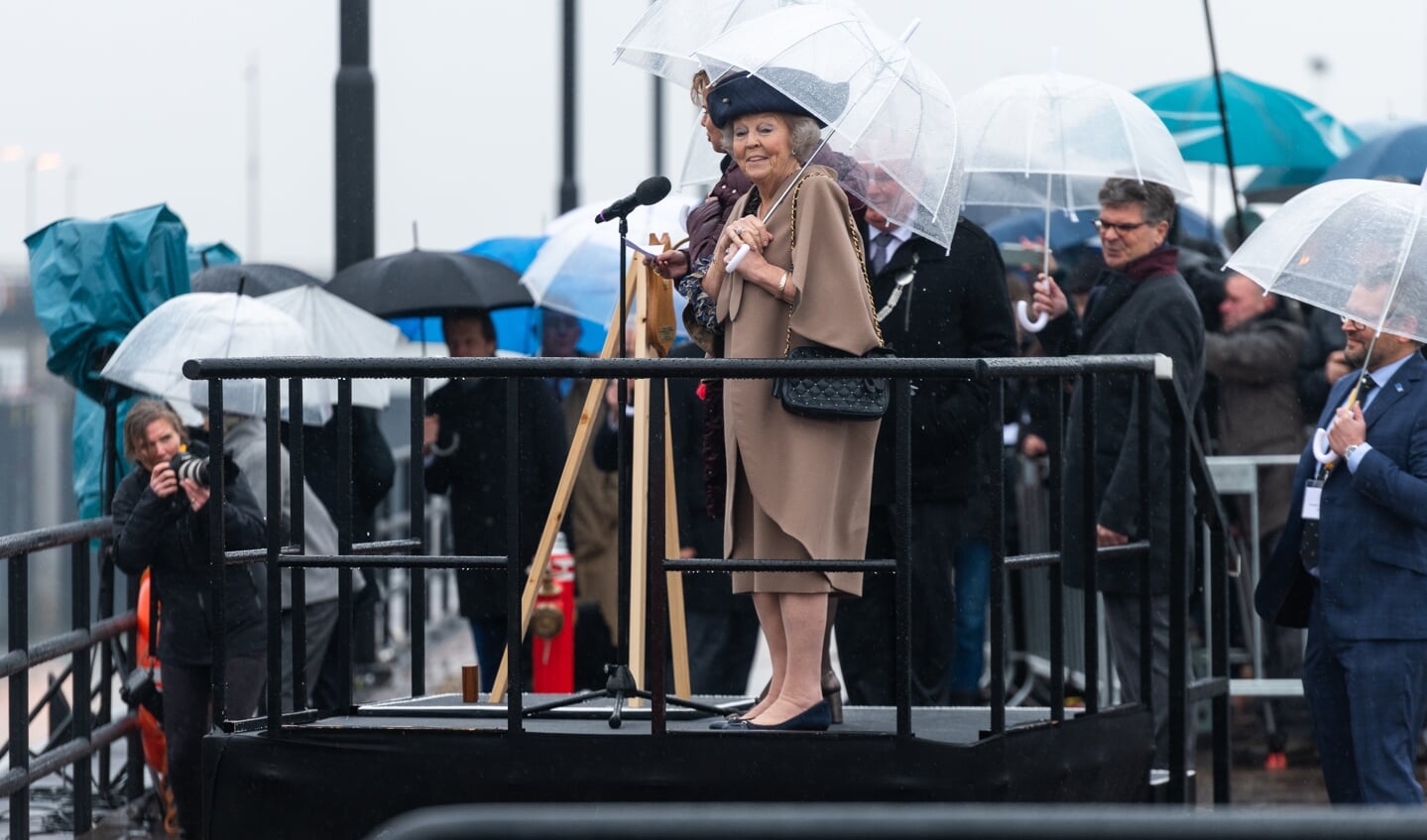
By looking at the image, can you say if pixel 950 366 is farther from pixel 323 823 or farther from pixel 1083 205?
pixel 1083 205

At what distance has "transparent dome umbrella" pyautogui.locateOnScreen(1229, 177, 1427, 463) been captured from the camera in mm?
5742

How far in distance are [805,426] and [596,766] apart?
Answer: 1034 mm

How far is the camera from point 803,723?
17.1 ft

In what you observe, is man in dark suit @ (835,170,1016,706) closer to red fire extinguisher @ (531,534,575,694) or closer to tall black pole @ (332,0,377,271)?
red fire extinguisher @ (531,534,575,694)

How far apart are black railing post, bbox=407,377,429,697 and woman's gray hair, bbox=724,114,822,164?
4.00 ft

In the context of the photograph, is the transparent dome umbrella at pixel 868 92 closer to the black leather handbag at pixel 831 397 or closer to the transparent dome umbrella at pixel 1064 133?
the black leather handbag at pixel 831 397

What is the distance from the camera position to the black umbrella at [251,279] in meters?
8.76

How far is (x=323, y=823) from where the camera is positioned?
5.28 m

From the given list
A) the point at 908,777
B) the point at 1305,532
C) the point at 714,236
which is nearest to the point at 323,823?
the point at 908,777

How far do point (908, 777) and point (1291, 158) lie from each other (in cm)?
749

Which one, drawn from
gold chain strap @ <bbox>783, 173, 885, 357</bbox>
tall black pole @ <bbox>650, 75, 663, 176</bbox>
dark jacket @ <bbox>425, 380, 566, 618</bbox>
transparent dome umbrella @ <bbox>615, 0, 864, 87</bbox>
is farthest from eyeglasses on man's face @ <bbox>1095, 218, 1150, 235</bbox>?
tall black pole @ <bbox>650, 75, 663, 176</bbox>

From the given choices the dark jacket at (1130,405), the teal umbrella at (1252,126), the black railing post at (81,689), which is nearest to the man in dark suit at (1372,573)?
the dark jacket at (1130,405)

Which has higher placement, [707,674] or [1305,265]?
[1305,265]

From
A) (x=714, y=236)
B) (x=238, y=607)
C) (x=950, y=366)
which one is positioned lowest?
(x=238, y=607)
